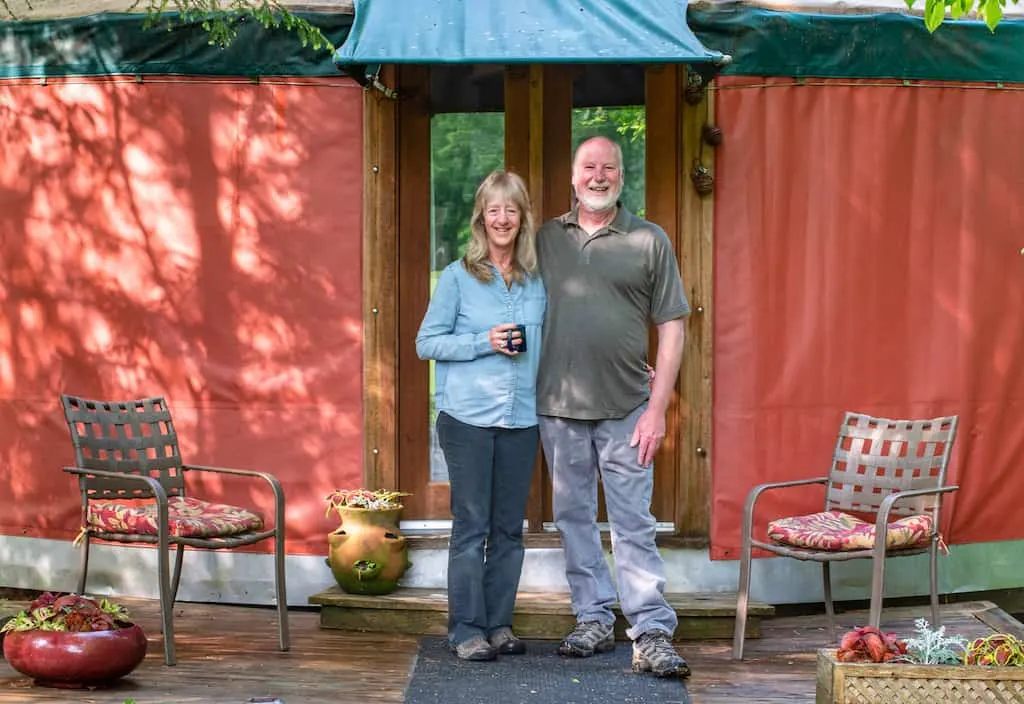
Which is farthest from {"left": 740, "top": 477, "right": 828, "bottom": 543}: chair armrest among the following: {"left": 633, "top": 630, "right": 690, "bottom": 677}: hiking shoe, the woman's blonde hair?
the woman's blonde hair

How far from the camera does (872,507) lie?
5.37 meters

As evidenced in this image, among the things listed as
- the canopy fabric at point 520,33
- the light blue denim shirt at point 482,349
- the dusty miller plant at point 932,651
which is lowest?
the dusty miller plant at point 932,651

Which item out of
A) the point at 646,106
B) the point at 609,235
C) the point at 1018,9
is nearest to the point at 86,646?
the point at 609,235

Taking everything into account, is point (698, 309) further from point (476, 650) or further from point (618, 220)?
point (476, 650)

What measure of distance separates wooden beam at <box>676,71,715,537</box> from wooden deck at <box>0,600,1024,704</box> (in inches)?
26.0

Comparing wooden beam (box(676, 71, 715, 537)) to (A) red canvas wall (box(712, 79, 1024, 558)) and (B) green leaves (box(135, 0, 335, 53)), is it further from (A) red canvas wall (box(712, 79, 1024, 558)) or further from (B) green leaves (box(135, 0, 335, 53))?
(B) green leaves (box(135, 0, 335, 53))

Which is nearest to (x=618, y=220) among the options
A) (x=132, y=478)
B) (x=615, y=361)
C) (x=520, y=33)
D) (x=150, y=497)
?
(x=615, y=361)

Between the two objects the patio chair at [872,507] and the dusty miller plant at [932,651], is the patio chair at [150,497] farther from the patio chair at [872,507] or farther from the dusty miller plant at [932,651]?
the dusty miller plant at [932,651]

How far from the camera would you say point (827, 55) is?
18.9ft

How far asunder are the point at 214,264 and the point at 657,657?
2.46m

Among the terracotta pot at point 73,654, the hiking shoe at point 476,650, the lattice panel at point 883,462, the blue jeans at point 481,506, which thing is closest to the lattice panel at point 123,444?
Result: the terracotta pot at point 73,654

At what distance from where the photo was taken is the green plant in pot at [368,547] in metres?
5.43

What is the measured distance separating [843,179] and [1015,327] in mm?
973

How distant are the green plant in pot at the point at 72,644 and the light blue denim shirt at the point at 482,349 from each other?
1.29 metres
